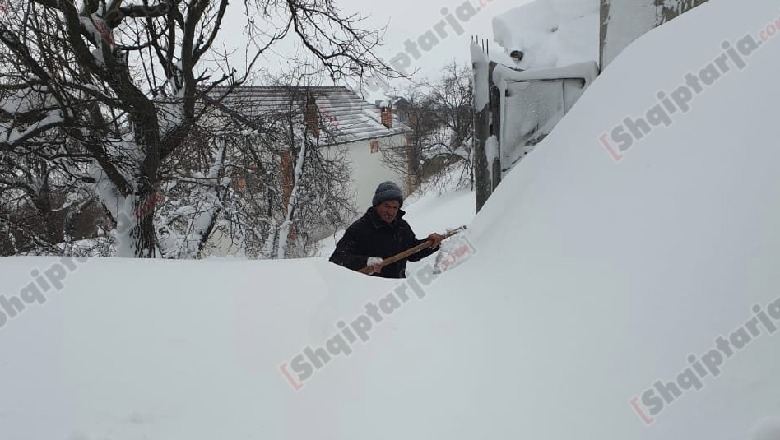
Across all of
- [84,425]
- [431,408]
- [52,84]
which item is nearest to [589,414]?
[431,408]

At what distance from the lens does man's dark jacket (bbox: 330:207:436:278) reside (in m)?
3.69

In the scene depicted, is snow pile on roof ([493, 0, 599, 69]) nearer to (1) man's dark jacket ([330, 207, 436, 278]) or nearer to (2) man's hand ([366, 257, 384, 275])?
(1) man's dark jacket ([330, 207, 436, 278])

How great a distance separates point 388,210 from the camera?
12.2ft

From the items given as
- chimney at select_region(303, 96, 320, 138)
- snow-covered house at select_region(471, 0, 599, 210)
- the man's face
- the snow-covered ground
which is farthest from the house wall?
the snow-covered ground

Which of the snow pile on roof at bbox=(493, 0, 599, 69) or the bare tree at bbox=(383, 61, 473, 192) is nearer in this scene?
the snow pile on roof at bbox=(493, 0, 599, 69)

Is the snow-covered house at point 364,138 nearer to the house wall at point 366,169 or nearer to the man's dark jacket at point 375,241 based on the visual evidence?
the house wall at point 366,169

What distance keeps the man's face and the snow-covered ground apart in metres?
1.25

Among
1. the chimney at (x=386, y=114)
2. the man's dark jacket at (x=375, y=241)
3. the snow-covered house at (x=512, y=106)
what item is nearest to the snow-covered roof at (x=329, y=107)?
the chimney at (x=386, y=114)

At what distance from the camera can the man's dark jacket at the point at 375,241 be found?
3689 mm

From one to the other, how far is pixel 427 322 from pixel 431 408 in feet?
1.84

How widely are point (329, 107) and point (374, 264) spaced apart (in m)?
20.5

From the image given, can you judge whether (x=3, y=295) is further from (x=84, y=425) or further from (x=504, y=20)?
(x=504, y=20)

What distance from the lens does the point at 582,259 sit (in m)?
1.85

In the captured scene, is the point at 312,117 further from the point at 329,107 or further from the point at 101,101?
the point at 329,107
